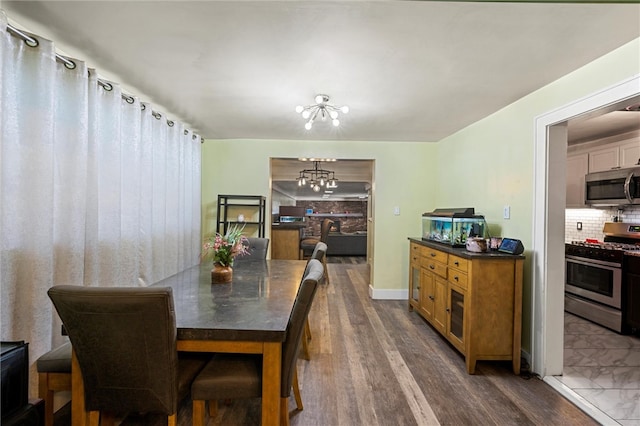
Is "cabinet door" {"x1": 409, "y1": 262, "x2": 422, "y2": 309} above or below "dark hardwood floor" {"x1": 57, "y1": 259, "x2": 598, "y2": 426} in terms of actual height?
above

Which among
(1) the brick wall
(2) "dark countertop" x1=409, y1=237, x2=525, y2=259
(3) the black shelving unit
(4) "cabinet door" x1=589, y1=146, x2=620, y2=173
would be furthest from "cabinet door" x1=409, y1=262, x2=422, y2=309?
(1) the brick wall

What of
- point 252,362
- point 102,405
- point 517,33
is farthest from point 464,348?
point 102,405

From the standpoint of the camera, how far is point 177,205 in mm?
3166

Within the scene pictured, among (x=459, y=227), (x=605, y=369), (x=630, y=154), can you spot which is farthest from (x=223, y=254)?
(x=630, y=154)

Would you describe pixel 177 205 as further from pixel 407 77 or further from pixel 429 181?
pixel 429 181

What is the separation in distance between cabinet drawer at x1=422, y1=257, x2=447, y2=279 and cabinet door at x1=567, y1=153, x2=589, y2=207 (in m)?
2.17

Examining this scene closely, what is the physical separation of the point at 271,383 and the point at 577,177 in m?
4.32

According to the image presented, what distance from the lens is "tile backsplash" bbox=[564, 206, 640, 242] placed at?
10.9 ft

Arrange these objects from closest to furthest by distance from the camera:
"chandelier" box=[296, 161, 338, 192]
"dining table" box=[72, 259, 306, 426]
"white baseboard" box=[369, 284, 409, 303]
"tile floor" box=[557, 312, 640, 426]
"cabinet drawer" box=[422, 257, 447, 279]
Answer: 1. "dining table" box=[72, 259, 306, 426]
2. "tile floor" box=[557, 312, 640, 426]
3. "cabinet drawer" box=[422, 257, 447, 279]
4. "white baseboard" box=[369, 284, 409, 303]
5. "chandelier" box=[296, 161, 338, 192]

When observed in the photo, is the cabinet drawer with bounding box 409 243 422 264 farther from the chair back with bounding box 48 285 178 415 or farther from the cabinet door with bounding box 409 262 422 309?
the chair back with bounding box 48 285 178 415

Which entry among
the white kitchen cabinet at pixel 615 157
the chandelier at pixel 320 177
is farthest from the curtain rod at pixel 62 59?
the white kitchen cabinet at pixel 615 157

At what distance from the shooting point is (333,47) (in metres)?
1.72

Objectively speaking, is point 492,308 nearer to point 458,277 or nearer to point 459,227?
point 458,277

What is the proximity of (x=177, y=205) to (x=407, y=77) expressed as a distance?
2.55m
